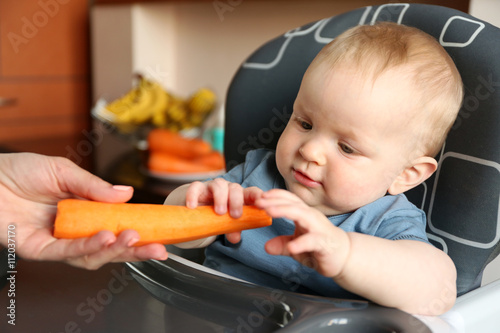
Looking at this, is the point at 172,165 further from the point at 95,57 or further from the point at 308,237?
the point at 308,237

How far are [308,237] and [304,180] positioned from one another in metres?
0.17

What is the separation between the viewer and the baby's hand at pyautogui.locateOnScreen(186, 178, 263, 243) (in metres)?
0.67

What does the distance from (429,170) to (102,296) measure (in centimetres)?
47

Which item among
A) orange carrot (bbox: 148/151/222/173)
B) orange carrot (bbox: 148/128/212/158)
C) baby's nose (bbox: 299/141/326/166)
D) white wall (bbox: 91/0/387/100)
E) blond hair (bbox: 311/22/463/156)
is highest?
blond hair (bbox: 311/22/463/156)

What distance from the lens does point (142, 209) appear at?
25.6 inches

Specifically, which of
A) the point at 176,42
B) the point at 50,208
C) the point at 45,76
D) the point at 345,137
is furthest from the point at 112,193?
the point at 45,76

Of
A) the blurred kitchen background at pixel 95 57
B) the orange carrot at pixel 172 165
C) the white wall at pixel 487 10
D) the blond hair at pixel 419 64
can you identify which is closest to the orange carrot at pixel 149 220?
the blond hair at pixel 419 64

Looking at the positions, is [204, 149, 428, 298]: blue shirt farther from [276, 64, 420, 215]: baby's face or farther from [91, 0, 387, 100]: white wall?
[91, 0, 387, 100]: white wall

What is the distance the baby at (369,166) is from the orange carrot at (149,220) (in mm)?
15

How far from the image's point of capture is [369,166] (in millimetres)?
715

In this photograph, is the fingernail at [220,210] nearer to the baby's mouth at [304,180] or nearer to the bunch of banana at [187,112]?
the baby's mouth at [304,180]

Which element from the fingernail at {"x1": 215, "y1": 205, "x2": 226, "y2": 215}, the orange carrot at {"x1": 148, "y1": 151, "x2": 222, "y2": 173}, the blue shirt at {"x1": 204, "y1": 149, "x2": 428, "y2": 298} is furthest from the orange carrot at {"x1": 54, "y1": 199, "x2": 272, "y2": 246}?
the orange carrot at {"x1": 148, "y1": 151, "x2": 222, "y2": 173}

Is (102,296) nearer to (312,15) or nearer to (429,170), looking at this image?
(429,170)

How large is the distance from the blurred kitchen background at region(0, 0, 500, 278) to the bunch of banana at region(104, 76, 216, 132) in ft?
0.53
